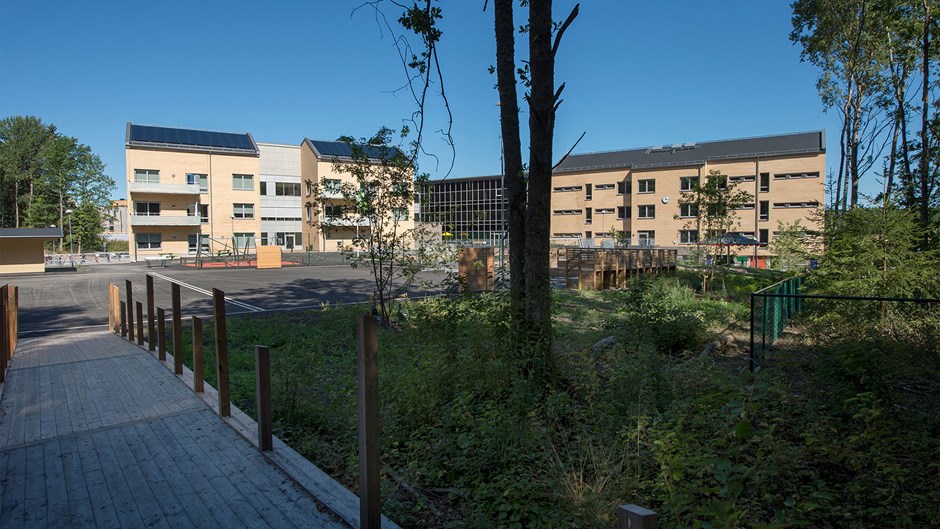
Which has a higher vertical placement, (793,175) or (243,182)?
(243,182)

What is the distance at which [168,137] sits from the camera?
180 feet

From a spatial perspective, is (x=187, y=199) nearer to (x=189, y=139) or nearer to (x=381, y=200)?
(x=189, y=139)

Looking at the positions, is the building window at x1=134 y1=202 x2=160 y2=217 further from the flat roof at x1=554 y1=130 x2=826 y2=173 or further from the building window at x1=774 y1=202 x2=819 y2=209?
the building window at x1=774 y1=202 x2=819 y2=209

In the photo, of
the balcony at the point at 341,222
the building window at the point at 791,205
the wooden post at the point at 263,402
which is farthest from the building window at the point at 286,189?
the wooden post at the point at 263,402

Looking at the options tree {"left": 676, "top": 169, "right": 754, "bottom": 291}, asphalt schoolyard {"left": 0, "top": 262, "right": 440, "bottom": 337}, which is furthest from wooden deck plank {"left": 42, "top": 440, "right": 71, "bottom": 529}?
tree {"left": 676, "top": 169, "right": 754, "bottom": 291}

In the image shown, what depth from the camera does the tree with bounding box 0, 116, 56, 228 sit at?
6453 centimetres

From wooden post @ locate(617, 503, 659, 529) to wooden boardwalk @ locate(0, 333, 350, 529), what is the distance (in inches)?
88.3

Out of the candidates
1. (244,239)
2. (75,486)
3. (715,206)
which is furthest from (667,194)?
(75,486)

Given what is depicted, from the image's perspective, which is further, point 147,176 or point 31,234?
point 147,176

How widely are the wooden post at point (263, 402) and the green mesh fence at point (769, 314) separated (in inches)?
233

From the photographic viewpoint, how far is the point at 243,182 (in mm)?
57656

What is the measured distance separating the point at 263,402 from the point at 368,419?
1733 mm

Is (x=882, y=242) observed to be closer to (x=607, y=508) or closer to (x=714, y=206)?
(x=714, y=206)

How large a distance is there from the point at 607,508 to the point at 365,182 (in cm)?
988
